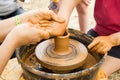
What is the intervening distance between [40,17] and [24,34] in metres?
0.19

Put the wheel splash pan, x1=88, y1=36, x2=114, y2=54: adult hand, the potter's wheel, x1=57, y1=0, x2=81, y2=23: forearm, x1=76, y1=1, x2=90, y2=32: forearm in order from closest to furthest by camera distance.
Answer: the wheel splash pan < the potter's wheel < x1=88, y1=36, x2=114, y2=54: adult hand < x1=57, y1=0, x2=81, y2=23: forearm < x1=76, y1=1, x2=90, y2=32: forearm

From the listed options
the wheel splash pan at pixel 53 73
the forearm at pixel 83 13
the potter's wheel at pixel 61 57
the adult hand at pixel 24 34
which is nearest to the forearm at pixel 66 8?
the wheel splash pan at pixel 53 73

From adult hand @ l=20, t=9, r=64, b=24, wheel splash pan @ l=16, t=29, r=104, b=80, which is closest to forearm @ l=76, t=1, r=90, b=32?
wheel splash pan @ l=16, t=29, r=104, b=80

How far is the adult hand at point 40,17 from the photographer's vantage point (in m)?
1.53

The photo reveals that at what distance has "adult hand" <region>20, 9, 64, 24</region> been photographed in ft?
5.02

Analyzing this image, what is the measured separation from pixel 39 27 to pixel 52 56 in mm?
190

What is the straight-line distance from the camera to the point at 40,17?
1584 millimetres

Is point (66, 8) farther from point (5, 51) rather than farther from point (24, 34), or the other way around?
point (5, 51)

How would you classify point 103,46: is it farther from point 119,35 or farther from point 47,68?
point 47,68

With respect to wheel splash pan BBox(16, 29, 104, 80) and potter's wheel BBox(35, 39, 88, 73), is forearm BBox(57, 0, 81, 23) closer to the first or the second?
wheel splash pan BBox(16, 29, 104, 80)

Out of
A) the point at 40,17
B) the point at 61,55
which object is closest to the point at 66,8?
the point at 40,17

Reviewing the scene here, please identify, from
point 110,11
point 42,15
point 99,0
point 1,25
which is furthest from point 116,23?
point 1,25

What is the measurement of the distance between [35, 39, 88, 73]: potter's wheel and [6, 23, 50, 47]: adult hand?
0.11 m

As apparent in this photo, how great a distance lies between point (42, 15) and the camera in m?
1.57
